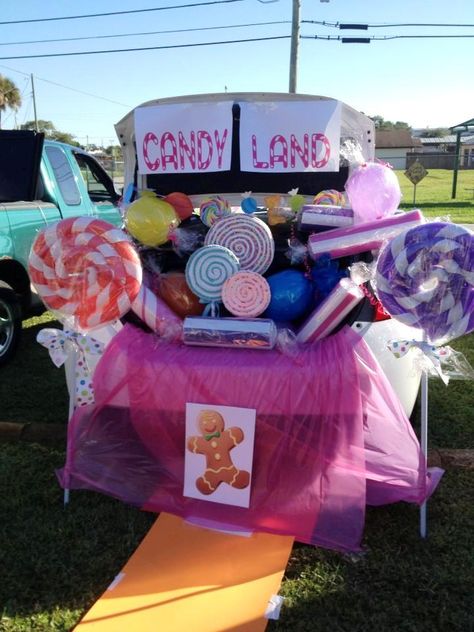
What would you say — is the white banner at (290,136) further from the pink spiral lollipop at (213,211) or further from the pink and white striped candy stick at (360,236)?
the pink and white striped candy stick at (360,236)

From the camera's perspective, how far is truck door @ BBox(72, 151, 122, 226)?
6.67 metres

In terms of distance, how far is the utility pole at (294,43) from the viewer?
19641 millimetres

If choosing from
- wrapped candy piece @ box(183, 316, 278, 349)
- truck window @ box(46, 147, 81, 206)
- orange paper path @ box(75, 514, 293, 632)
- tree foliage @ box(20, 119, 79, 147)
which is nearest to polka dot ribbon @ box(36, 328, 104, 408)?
wrapped candy piece @ box(183, 316, 278, 349)

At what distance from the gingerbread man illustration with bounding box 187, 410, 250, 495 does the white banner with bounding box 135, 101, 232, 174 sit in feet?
5.74

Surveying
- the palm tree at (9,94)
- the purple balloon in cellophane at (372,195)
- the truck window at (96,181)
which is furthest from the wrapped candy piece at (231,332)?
the palm tree at (9,94)

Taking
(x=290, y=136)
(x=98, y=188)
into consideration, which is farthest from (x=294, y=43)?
(x=290, y=136)

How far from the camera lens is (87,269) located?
2650 millimetres

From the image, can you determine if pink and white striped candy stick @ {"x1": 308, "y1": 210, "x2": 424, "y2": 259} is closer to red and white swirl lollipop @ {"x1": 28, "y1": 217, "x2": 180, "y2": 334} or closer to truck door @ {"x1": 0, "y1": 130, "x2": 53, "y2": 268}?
red and white swirl lollipop @ {"x1": 28, "y1": 217, "x2": 180, "y2": 334}

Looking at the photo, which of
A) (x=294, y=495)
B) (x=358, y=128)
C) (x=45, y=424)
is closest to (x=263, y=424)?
(x=294, y=495)

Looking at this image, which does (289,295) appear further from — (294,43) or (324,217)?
(294,43)

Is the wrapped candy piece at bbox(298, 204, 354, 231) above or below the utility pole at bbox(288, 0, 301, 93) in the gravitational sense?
below

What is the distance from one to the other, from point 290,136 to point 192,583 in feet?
8.68

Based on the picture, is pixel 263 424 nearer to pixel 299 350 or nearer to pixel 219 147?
pixel 299 350

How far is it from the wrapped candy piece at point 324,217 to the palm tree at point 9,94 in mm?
47734
